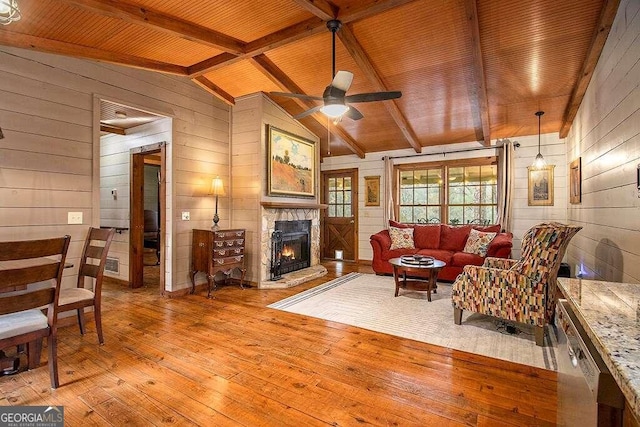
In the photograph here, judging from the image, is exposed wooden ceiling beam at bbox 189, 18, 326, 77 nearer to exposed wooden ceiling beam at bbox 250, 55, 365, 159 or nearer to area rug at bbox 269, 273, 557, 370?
exposed wooden ceiling beam at bbox 250, 55, 365, 159

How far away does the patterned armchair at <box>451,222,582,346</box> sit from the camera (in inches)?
110

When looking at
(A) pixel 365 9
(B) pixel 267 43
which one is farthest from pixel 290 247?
(A) pixel 365 9

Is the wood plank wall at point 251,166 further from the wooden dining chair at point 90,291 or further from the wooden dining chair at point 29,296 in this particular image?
the wooden dining chair at point 29,296

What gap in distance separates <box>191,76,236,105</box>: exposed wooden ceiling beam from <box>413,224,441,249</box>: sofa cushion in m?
4.10

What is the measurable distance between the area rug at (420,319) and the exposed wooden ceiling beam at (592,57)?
295cm

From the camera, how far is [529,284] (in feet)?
9.31

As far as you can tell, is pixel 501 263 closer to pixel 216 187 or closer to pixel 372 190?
pixel 372 190

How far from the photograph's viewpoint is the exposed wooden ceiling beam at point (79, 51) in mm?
2893

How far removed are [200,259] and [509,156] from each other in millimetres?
5524

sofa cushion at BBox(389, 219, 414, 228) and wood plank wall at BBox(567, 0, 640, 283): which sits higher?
wood plank wall at BBox(567, 0, 640, 283)

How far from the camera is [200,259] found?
451 cm

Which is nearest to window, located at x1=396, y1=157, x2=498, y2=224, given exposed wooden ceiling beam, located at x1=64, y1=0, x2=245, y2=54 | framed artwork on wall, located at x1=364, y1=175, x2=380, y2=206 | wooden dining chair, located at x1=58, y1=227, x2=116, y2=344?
framed artwork on wall, located at x1=364, y1=175, x2=380, y2=206

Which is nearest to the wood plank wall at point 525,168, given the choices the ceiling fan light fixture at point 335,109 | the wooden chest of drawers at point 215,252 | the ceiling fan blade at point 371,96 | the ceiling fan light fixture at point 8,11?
the ceiling fan blade at point 371,96

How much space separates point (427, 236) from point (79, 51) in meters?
5.69
